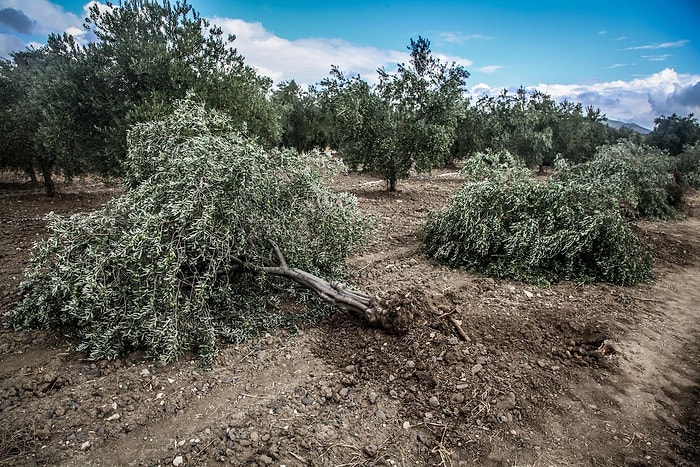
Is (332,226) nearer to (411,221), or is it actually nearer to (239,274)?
(239,274)

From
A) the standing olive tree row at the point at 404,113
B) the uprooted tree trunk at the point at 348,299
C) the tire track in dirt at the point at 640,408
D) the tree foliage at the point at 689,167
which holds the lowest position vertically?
the tire track in dirt at the point at 640,408

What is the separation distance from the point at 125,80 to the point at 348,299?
7.67 meters

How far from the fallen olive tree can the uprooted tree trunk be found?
0.02m

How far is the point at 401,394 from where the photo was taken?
13.1 ft

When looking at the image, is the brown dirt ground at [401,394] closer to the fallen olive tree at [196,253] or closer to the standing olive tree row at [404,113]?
the fallen olive tree at [196,253]

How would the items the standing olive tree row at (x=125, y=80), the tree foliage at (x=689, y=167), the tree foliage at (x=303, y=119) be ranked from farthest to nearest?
1. the tree foliage at (x=303, y=119)
2. the tree foliage at (x=689, y=167)
3. the standing olive tree row at (x=125, y=80)

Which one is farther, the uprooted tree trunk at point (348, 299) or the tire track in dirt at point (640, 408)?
the uprooted tree trunk at point (348, 299)

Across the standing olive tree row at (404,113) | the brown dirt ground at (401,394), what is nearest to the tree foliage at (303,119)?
the standing olive tree row at (404,113)

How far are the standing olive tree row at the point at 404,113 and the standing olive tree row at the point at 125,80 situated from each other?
4.46 m

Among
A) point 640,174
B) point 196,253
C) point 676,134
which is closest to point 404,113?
point 640,174

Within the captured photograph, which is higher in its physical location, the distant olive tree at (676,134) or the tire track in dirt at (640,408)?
the distant olive tree at (676,134)

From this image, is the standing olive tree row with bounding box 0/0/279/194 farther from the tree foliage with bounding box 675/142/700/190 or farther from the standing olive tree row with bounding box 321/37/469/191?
the tree foliage with bounding box 675/142/700/190

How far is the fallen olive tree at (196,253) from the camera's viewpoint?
441 cm

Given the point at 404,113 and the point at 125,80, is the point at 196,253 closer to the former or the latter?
the point at 125,80
